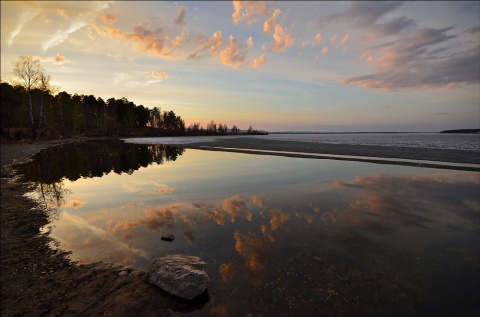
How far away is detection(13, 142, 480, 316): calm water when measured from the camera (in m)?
5.96

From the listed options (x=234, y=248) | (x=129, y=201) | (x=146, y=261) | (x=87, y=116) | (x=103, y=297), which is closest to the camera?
(x=103, y=297)

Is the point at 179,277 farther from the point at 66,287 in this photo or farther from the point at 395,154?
the point at 395,154

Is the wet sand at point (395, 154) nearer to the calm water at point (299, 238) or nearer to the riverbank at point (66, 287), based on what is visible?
the calm water at point (299, 238)

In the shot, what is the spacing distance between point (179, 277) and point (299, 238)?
195 inches

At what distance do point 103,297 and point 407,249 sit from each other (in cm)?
971

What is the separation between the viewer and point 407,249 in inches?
332

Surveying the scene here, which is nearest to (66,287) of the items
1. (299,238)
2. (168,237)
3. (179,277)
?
(179,277)

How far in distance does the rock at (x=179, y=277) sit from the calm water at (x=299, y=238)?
1.45 ft

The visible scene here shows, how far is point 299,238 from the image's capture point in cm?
922

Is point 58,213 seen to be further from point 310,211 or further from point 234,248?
point 310,211

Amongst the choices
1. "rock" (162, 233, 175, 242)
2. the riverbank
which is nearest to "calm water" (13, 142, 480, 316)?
"rock" (162, 233, 175, 242)

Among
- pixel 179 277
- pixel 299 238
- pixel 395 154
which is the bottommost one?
pixel 299 238

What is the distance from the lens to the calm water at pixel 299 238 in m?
5.96

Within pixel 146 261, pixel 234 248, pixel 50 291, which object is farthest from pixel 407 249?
pixel 50 291
